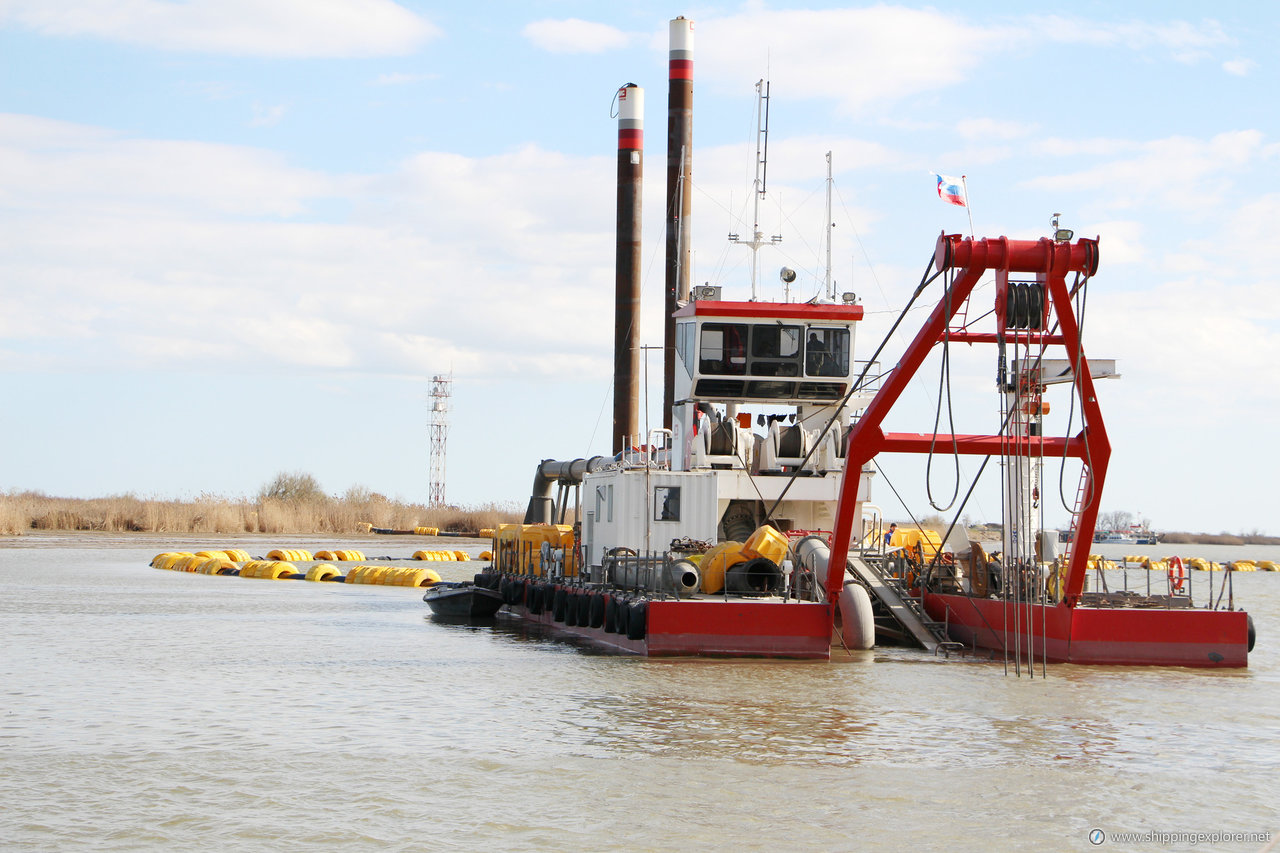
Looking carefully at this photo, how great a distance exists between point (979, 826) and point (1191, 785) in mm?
2879

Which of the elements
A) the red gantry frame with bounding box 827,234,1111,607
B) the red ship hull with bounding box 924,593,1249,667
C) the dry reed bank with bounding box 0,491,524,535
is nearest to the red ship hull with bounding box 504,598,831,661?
the red gantry frame with bounding box 827,234,1111,607

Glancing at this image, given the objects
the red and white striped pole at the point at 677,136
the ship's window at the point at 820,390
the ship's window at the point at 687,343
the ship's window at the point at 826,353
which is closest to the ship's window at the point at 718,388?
the ship's window at the point at 687,343

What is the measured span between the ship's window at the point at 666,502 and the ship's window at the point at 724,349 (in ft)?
8.13

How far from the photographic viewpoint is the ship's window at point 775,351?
84.6ft

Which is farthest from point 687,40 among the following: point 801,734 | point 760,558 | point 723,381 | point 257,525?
point 257,525

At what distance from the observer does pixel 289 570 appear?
48531mm

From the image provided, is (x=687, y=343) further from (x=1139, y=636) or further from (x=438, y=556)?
(x=438, y=556)

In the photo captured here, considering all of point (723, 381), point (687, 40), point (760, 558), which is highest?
point (687, 40)

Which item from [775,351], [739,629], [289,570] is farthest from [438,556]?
[739,629]

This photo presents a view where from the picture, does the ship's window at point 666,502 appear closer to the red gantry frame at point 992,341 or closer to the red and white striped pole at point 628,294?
the red gantry frame at point 992,341

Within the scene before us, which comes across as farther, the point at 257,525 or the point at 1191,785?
the point at 257,525

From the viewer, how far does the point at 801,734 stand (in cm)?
1496

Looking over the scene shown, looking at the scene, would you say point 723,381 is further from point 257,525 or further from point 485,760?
point 257,525

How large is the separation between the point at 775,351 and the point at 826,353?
36.9 inches
